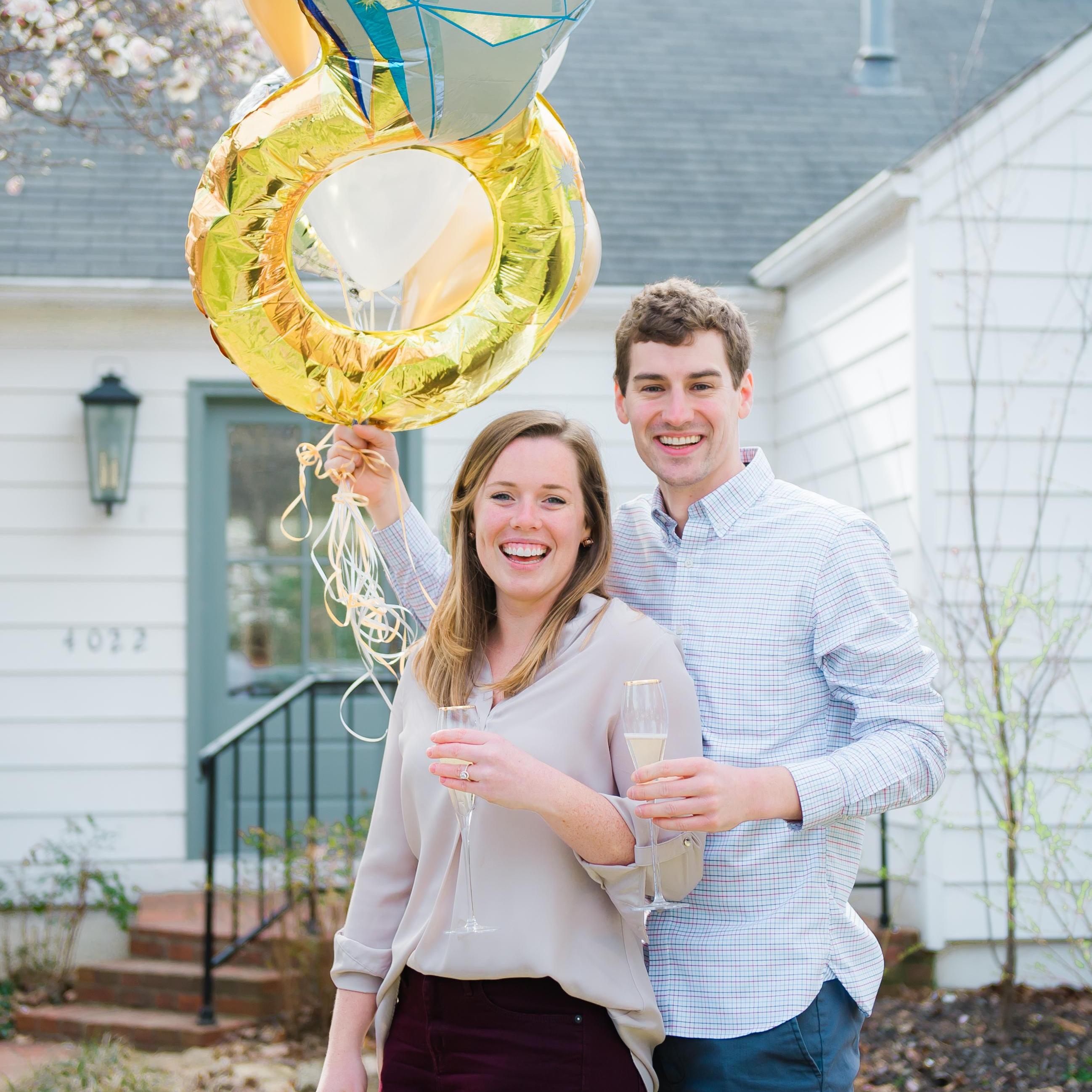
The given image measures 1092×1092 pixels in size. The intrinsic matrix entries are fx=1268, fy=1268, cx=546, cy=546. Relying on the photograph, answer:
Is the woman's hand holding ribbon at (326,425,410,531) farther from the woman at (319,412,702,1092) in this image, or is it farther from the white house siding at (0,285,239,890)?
the white house siding at (0,285,239,890)

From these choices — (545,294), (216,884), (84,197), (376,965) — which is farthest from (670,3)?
(376,965)

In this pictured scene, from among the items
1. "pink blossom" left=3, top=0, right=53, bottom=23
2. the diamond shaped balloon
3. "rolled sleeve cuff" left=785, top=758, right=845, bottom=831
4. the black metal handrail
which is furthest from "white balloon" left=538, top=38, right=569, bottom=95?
the black metal handrail

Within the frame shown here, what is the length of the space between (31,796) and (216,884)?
0.89 meters

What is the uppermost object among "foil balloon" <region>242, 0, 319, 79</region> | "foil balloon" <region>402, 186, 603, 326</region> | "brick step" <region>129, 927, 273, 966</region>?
"foil balloon" <region>242, 0, 319, 79</region>

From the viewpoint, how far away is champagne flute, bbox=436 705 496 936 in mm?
1786

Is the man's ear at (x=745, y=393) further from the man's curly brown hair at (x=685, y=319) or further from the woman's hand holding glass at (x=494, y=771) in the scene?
the woman's hand holding glass at (x=494, y=771)

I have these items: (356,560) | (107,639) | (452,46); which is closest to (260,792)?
(107,639)

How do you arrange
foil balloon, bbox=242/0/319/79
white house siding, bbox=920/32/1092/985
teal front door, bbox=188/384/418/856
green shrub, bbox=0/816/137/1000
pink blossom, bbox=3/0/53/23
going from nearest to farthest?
foil balloon, bbox=242/0/319/79 < pink blossom, bbox=3/0/53/23 < white house siding, bbox=920/32/1092/985 < green shrub, bbox=0/816/137/1000 < teal front door, bbox=188/384/418/856

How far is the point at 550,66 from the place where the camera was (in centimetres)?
186

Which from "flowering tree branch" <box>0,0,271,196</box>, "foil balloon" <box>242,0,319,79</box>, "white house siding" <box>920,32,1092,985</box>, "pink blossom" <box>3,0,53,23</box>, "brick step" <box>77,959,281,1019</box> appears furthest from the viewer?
"brick step" <box>77,959,281,1019</box>

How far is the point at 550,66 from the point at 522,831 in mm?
1138

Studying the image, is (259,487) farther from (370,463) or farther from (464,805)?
(464,805)

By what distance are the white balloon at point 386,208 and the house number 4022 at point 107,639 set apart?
3.81 m

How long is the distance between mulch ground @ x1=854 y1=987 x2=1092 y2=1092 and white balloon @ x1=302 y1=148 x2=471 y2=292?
3.09m
